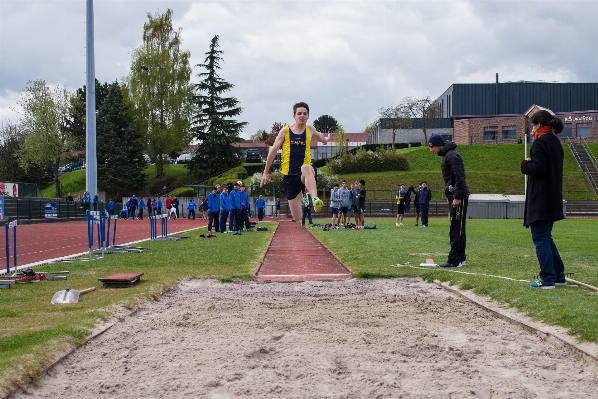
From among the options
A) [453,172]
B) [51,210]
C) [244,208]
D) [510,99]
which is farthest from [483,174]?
[453,172]

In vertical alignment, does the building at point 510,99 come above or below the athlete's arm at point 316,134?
above

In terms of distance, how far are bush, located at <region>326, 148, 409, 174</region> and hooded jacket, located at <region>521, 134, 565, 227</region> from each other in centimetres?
6198

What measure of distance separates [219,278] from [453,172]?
4.63 meters

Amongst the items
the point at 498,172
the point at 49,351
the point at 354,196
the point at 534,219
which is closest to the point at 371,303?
the point at 534,219

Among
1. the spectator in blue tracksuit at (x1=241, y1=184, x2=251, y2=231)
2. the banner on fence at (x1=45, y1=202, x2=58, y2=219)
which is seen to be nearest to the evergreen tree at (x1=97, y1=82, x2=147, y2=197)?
the banner on fence at (x1=45, y1=202, x2=58, y2=219)

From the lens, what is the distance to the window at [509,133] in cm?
8050

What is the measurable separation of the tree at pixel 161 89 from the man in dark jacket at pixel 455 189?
6076 cm

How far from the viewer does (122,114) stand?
66938 millimetres

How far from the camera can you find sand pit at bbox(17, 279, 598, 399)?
435cm

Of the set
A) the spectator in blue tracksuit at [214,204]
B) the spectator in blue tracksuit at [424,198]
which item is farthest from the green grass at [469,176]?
the spectator in blue tracksuit at [214,204]

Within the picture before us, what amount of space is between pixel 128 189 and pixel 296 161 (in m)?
64.6

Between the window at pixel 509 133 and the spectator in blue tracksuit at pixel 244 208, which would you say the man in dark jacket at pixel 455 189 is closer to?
the spectator in blue tracksuit at pixel 244 208

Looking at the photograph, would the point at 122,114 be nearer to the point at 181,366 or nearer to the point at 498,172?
the point at 498,172

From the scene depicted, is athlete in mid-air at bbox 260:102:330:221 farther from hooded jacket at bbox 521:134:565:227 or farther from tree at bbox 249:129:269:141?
tree at bbox 249:129:269:141
